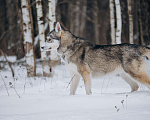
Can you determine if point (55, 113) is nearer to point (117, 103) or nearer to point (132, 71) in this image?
point (117, 103)

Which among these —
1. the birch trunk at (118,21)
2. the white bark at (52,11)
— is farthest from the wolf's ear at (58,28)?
the birch trunk at (118,21)

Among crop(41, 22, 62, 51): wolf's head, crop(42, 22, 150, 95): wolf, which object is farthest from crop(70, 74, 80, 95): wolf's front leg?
crop(41, 22, 62, 51): wolf's head

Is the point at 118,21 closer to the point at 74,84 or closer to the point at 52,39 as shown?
the point at 52,39

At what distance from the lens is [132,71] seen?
4.88 metres

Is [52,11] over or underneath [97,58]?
over

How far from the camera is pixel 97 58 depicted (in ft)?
17.1

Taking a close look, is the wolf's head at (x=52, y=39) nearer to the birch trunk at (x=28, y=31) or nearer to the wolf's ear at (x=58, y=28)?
the wolf's ear at (x=58, y=28)

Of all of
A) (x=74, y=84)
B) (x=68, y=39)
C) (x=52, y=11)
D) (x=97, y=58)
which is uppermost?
(x=52, y=11)

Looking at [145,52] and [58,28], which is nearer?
[145,52]

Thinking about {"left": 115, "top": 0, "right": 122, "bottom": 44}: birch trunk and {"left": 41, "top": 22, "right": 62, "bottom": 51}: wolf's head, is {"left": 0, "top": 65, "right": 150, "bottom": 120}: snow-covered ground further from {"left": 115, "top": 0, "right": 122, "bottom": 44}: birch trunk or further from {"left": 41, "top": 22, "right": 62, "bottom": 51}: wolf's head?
{"left": 115, "top": 0, "right": 122, "bottom": 44}: birch trunk

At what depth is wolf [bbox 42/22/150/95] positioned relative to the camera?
4.88 m

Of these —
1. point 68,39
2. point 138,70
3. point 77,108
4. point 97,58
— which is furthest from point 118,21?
point 77,108

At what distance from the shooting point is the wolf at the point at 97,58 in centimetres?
488

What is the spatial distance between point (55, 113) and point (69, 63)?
2.06m
